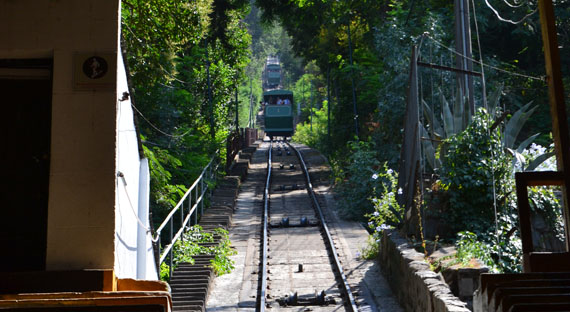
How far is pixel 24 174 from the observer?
6.63 metres

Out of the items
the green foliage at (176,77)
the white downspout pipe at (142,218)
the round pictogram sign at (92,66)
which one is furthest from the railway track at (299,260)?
the round pictogram sign at (92,66)

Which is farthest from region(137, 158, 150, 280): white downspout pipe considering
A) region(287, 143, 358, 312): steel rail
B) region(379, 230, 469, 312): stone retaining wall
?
region(287, 143, 358, 312): steel rail

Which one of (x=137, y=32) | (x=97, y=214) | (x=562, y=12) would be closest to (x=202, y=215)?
(x=137, y=32)

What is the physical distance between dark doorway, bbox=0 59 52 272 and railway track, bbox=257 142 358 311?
4.48m

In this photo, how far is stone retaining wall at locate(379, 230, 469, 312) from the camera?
26.0ft

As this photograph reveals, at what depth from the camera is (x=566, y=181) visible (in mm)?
5715

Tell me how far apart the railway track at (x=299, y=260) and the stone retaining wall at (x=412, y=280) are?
767 mm

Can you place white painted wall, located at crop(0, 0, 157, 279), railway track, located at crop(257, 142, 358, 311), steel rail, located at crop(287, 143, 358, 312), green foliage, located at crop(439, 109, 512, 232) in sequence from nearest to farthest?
white painted wall, located at crop(0, 0, 157, 279) < steel rail, located at crop(287, 143, 358, 312) < railway track, located at crop(257, 142, 358, 311) < green foliage, located at crop(439, 109, 512, 232)

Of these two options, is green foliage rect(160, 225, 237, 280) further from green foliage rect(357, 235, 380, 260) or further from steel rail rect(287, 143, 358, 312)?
green foliage rect(357, 235, 380, 260)

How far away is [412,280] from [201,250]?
4920 millimetres

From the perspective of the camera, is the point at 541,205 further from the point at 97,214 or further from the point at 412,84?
the point at 97,214

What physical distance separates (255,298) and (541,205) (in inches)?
193

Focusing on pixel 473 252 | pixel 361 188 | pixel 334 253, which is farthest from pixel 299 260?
pixel 361 188

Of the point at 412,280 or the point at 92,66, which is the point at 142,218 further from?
the point at 412,280
